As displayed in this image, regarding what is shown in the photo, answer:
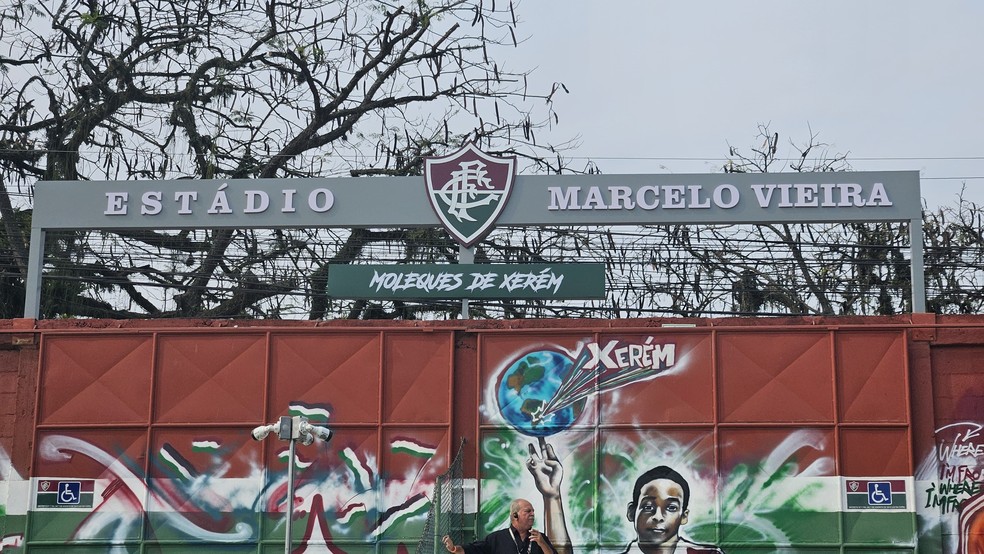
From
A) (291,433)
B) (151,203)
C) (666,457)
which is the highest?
(151,203)

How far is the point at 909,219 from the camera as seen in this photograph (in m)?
18.2

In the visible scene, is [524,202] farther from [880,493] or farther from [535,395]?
[880,493]

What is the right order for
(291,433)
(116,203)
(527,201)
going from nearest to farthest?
(291,433) → (527,201) → (116,203)

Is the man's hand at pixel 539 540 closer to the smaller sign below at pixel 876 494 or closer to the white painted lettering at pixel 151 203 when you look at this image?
the smaller sign below at pixel 876 494

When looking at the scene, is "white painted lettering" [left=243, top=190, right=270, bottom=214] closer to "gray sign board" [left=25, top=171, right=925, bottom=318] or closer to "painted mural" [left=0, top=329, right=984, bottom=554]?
"gray sign board" [left=25, top=171, right=925, bottom=318]

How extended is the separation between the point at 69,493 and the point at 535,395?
7.30 metres

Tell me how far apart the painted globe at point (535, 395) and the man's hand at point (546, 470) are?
27 cm

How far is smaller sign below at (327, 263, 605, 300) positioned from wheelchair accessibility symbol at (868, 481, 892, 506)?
4910 millimetres

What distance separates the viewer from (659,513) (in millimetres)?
16953

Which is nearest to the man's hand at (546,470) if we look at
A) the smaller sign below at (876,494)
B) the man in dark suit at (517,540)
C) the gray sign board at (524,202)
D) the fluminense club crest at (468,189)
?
the fluminense club crest at (468,189)

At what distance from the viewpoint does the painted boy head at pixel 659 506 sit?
55.5 feet

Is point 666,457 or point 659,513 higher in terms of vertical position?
A: point 666,457

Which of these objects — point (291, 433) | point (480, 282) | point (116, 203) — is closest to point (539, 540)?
point (291, 433)

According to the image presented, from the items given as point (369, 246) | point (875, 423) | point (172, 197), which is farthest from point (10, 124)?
point (875, 423)
